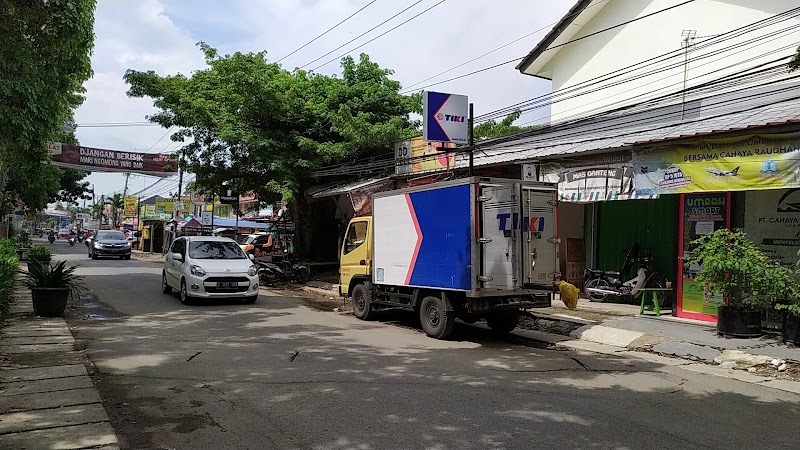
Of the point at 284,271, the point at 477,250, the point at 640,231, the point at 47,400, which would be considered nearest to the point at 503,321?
the point at 477,250

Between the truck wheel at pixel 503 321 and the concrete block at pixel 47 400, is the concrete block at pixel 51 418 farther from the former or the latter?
the truck wheel at pixel 503 321

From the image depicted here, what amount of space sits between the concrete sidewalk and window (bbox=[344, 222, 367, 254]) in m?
5.58

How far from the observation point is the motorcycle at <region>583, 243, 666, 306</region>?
12531 millimetres

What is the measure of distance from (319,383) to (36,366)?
3453mm

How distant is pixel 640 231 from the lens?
13227 mm

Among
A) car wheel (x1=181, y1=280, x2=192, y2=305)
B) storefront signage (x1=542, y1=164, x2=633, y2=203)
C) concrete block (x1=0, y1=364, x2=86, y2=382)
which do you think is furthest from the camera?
car wheel (x1=181, y1=280, x2=192, y2=305)

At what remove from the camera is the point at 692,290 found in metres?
11.2

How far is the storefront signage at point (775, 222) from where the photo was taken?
9883mm

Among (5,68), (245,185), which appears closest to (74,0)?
(5,68)

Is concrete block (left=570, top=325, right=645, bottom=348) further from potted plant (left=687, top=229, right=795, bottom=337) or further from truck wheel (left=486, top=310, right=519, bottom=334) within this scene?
potted plant (left=687, top=229, right=795, bottom=337)

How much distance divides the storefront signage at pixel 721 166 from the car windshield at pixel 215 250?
9.58 m

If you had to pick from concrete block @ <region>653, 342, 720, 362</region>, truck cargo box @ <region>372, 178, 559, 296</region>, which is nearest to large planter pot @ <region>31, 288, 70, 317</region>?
truck cargo box @ <region>372, 178, 559, 296</region>

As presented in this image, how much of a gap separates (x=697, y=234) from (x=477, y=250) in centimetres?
517

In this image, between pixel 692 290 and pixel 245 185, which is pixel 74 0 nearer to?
pixel 692 290
